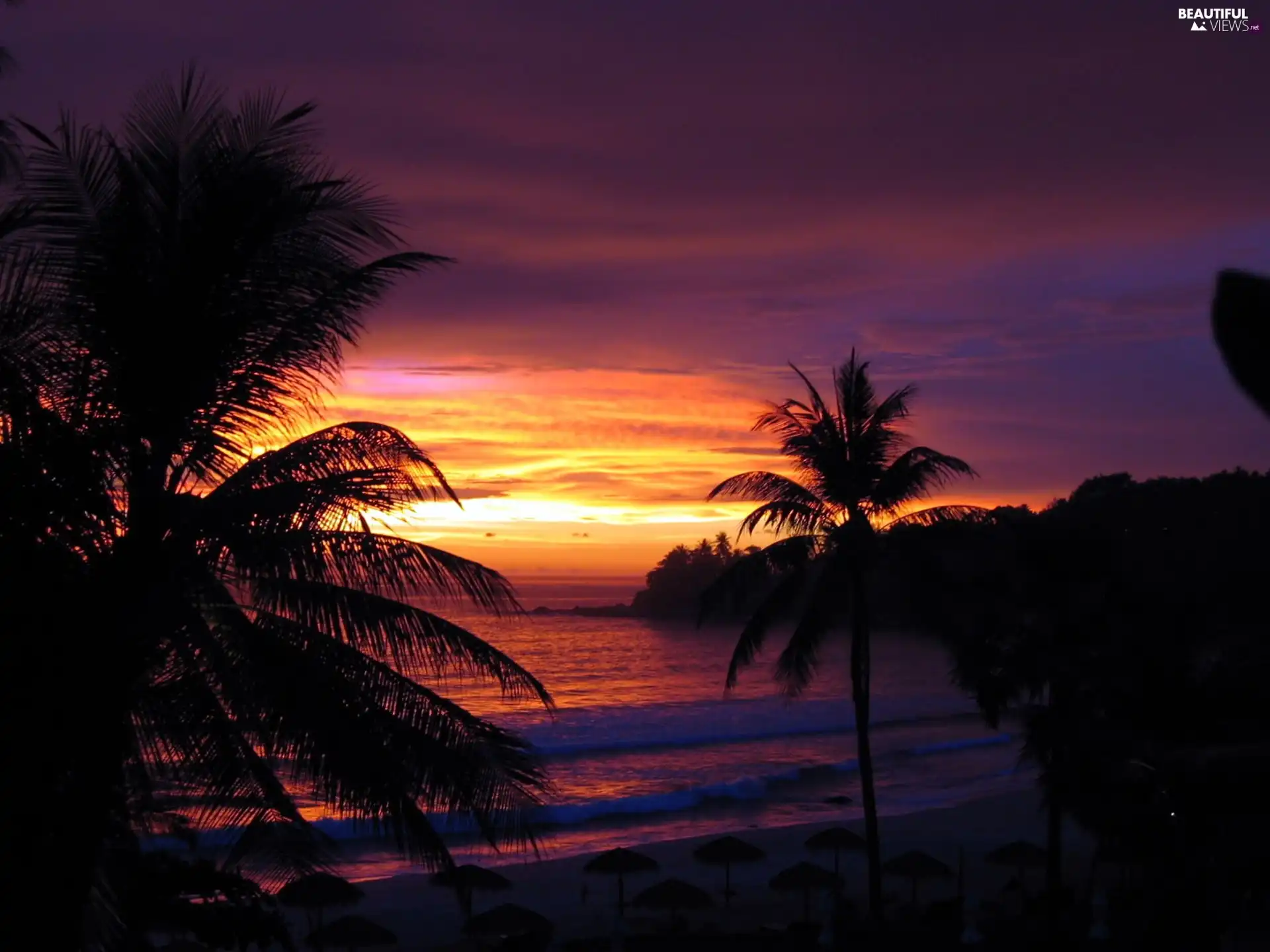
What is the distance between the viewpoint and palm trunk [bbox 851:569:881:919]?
17.1m

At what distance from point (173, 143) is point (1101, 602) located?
1517cm

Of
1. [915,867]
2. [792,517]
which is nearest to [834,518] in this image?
[792,517]

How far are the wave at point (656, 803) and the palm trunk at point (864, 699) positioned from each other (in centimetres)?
1354

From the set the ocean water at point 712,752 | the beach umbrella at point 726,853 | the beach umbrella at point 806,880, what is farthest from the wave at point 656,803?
the beach umbrella at point 806,880

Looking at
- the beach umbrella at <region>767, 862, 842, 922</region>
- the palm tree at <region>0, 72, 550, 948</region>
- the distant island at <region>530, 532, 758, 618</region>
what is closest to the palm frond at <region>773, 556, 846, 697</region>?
the beach umbrella at <region>767, 862, 842, 922</region>

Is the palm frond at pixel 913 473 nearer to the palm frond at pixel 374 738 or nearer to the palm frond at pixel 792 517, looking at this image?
the palm frond at pixel 792 517

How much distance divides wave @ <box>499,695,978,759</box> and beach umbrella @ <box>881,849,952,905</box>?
75.5ft

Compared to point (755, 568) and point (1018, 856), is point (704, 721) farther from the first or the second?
point (755, 568)

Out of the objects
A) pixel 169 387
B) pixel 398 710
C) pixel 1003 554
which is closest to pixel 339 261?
pixel 169 387

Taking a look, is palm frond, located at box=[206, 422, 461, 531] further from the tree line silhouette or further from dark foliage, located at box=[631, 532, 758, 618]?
dark foliage, located at box=[631, 532, 758, 618]

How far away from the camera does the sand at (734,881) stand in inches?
835

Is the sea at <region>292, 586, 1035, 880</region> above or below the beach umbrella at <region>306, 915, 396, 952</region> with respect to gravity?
below

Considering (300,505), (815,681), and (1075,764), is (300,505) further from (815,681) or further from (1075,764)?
(815,681)

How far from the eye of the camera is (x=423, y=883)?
24453 mm
